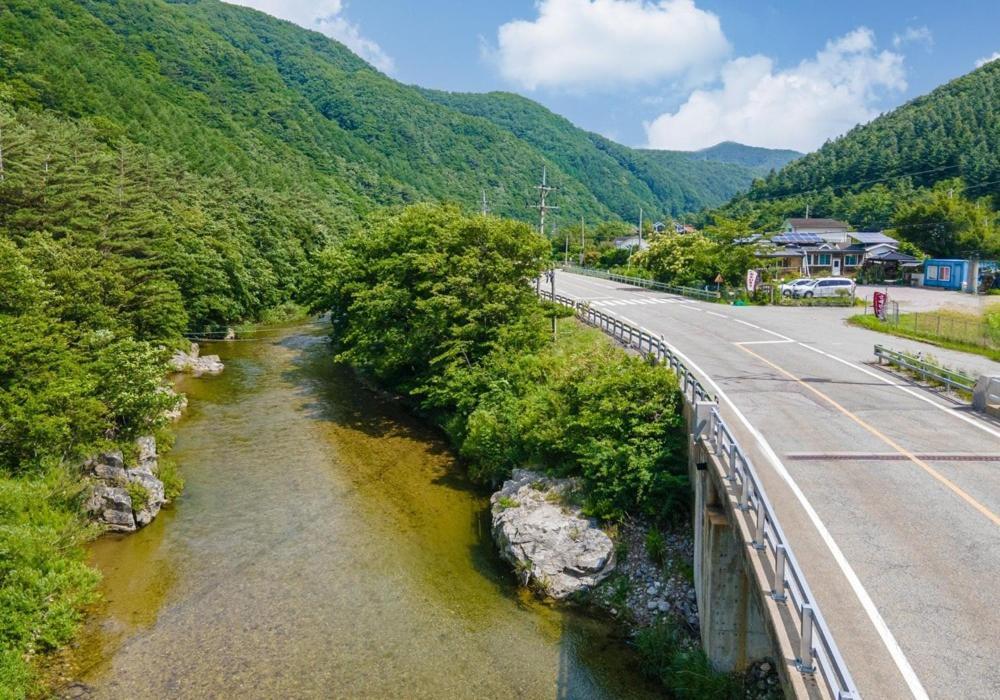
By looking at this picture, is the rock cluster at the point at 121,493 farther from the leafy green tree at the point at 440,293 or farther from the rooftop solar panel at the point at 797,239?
the rooftop solar panel at the point at 797,239

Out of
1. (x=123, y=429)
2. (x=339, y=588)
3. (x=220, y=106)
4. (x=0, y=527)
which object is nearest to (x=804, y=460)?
(x=339, y=588)

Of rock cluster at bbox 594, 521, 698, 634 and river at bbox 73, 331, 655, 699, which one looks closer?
river at bbox 73, 331, 655, 699

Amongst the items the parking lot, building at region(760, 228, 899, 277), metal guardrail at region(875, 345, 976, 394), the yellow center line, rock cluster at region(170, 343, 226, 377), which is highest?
building at region(760, 228, 899, 277)

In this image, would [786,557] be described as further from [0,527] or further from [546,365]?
[546,365]

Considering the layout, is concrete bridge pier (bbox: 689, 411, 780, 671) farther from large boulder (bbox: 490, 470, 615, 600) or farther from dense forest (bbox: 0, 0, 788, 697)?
dense forest (bbox: 0, 0, 788, 697)

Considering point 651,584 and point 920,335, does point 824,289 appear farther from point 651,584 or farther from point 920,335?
point 651,584

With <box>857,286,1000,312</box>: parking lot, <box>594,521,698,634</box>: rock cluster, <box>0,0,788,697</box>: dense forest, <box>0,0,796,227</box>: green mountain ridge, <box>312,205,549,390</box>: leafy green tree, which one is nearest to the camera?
<box>594,521,698,634</box>: rock cluster

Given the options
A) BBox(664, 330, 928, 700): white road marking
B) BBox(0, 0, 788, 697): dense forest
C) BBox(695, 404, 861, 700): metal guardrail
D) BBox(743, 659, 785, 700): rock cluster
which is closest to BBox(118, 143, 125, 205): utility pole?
BBox(0, 0, 788, 697): dense forest
